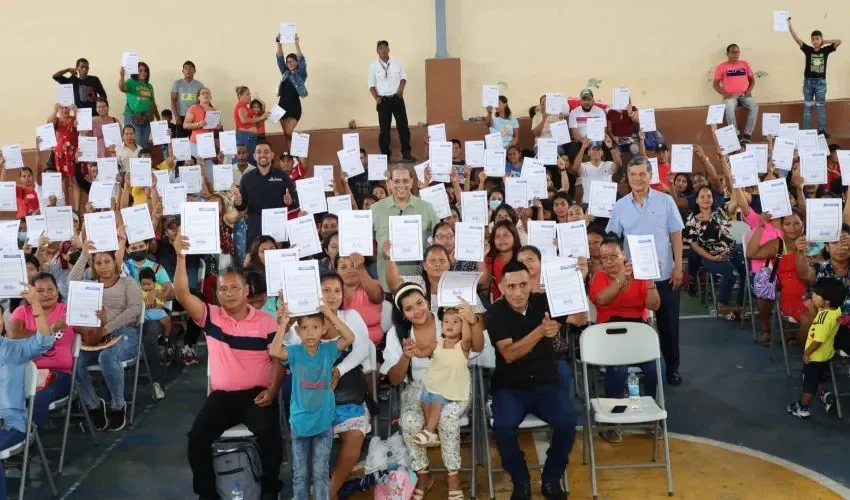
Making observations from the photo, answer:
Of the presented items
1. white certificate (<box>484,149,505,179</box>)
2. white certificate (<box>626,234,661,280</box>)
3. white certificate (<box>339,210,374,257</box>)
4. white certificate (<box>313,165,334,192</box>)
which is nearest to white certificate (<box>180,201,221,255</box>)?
white certificate (<box>339,210,374,257</box>)

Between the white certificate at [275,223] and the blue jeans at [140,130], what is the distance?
267 inches

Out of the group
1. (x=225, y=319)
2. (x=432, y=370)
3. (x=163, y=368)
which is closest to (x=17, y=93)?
(x=163, y=368)

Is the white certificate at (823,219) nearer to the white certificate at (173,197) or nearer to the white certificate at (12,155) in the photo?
the white certificate at (173,197)

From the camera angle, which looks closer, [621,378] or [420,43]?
[621,378]

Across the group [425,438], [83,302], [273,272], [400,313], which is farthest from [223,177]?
[425,438]

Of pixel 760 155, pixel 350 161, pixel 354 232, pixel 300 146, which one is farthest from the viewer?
pixel 300 146

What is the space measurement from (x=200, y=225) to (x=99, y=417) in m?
2.09

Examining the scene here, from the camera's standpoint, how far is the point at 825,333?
19.8 ft

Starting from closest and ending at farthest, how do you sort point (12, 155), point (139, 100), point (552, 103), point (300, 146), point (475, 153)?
point (475, 153) → point (300, 146) → point (12, 155) → point (552, 103) → point (139, 100)

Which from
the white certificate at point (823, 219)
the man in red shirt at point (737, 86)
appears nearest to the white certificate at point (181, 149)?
the white certificate at point (823, 219)

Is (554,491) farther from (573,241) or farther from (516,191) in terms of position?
Answer: (516,191)

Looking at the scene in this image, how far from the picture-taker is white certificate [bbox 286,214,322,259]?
241 inches

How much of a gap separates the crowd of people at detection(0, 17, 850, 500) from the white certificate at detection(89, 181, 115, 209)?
0.24 m

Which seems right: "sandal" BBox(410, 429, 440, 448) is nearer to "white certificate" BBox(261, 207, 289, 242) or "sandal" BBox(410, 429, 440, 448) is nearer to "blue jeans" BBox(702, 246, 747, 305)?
"white certificate" BBox(261, 207, 289, 242)
